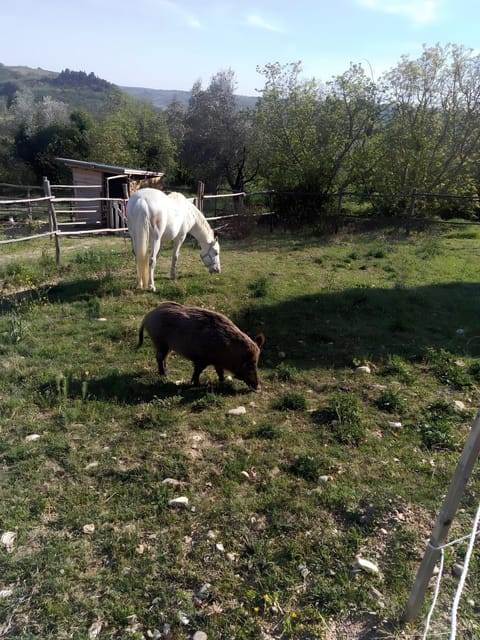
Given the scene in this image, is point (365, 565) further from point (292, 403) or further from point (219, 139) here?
point (219, 139)

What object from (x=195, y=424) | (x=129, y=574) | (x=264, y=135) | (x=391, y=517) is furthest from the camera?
(x=264, y=135)

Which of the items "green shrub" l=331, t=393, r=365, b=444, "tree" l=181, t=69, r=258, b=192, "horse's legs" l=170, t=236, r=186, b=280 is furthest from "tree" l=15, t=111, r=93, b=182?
"green shrub" l=331, t=393, r=365, b=444

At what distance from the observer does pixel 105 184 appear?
68.3 feet

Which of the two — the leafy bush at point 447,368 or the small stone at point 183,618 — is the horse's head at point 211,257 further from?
the small stone at point 183,618

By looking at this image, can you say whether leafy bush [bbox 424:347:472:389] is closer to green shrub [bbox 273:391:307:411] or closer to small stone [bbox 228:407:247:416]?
green shrub [bbox 273:391:307:411]

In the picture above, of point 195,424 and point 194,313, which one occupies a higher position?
point 194,313

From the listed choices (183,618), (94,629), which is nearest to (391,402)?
(183,618)

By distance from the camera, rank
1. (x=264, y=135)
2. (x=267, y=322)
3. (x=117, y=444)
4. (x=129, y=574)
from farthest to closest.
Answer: (x=264, y=135), (x=267, y=322), (x=117, y=444), (x=129, y=574)

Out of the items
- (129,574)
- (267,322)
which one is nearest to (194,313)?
(267,322)

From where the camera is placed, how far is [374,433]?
435 centimetres

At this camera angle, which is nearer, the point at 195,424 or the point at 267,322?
the point at 195,424

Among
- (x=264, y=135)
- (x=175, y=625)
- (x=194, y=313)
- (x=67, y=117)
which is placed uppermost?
(x=67, y=117)

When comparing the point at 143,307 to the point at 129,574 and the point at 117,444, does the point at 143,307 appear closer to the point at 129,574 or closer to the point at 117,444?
the point at 117,444

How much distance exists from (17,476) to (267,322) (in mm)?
4610
